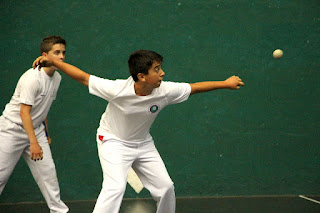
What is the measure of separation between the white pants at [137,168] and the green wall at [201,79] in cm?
148

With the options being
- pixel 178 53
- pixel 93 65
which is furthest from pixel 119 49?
pixel 178 53

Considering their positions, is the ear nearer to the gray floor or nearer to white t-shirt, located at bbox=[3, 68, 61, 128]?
white t-shirt, located at bbox=[3, 68, 61, 128]

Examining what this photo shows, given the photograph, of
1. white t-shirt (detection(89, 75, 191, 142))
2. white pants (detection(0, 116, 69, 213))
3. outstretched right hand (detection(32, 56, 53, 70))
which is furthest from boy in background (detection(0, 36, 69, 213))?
white t-shirt (detection(89, 75, 191, 142))

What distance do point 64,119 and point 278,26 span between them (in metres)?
2.39

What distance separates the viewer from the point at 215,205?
466 cm

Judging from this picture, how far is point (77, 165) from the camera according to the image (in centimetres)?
481

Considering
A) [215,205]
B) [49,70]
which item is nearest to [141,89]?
[49,70]

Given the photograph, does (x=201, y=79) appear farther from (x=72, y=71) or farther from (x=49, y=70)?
(x=72, y=71)

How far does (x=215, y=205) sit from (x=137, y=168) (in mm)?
1494

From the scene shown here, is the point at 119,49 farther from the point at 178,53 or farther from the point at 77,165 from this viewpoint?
the point at 77,165

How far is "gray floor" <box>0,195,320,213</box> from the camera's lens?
4.45 m

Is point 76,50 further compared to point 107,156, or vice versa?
point 76,50

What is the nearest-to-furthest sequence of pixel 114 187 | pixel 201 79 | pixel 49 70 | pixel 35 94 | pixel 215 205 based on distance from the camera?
pixel 114 187 < pixel 35 94 < pixel 49 70 < pixel 215 205 < pixel 201 79

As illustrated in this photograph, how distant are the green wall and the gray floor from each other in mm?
114
